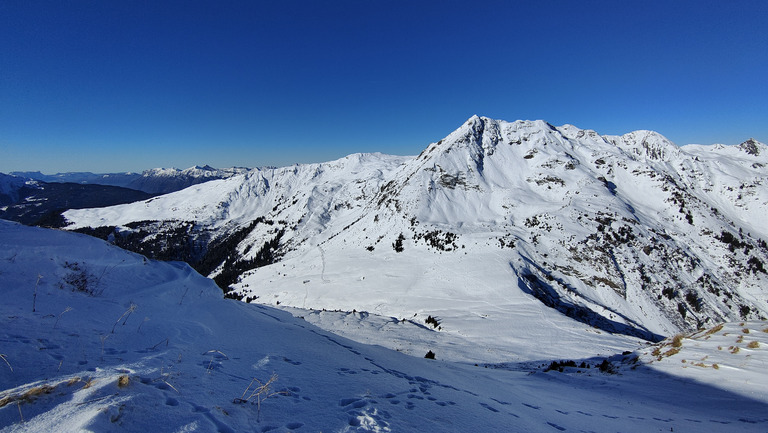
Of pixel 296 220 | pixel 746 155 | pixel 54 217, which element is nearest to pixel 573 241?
pixel 296 220

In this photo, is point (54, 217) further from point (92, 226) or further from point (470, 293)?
point (470, 293)

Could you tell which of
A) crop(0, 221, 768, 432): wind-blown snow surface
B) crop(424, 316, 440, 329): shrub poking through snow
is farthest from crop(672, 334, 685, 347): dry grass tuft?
crop(424, 316, 440, 329): shrub poking through snow

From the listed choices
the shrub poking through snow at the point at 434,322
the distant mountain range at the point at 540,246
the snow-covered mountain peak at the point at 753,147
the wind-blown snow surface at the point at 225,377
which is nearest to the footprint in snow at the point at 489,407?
the wind-blown snow surface at the point at 225,377

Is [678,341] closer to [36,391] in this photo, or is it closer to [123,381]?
[123,381]

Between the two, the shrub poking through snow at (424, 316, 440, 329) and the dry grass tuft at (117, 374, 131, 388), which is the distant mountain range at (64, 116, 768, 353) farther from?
the dry grass tuft at (117, 374, 131, 388)

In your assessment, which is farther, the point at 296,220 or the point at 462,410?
the point at 296,220

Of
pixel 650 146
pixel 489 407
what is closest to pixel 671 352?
pixel 489 407
